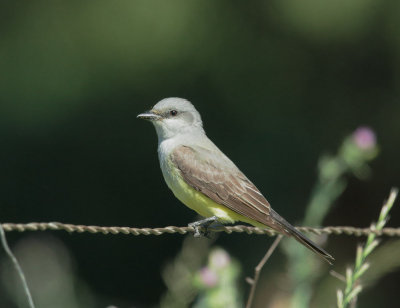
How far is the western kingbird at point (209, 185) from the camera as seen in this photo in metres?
4.64

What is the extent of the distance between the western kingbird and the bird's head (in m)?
0.02

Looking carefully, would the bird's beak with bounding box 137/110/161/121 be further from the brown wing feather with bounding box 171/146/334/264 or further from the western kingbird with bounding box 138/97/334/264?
the brown wing feather with bounding box 171/146/334/264

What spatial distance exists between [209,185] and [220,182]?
0.35 feet

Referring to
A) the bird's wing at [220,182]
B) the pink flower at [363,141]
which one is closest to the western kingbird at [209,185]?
the bird's wing at [220,182]

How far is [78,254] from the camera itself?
30.2ft

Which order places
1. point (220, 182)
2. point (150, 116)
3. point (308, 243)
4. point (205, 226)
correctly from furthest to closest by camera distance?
point (150, 116) → point (220, 182) → point (205, 226) → point (308, 243)

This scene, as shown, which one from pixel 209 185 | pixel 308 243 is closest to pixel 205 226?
pixel 209 185

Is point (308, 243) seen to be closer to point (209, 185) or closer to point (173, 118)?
point (209, 185)

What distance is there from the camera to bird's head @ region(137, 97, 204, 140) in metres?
5.35

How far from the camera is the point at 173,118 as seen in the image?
546 cm

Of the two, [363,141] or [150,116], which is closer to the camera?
[363,141]

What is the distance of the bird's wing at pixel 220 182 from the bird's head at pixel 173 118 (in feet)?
0.97

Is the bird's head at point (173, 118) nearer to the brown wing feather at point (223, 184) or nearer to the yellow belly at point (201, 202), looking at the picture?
the brown wing feather at point (223, 184)

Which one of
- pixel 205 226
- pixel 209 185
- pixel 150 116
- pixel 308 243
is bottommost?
pixel 205 226
